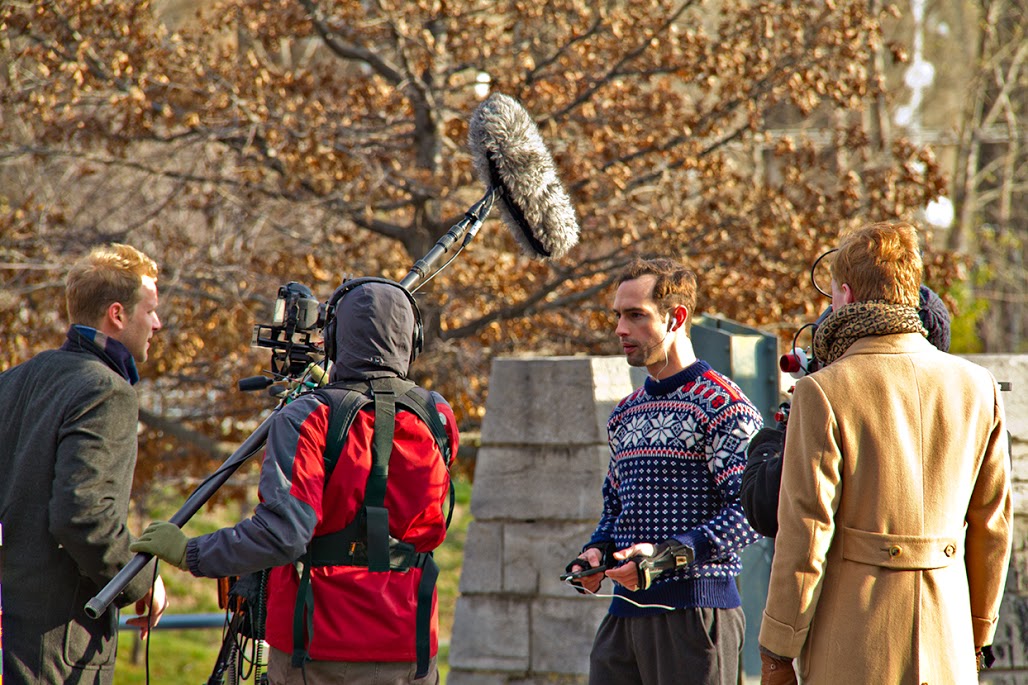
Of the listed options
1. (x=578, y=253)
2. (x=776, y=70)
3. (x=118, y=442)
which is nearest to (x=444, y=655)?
(x=578, y=253)

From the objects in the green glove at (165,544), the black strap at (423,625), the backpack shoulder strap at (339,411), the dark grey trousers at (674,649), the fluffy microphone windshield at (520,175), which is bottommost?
the dark grey trousers at (674,649)

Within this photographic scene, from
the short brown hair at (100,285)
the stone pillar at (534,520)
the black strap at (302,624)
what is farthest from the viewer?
the stone pillar at (534,520)

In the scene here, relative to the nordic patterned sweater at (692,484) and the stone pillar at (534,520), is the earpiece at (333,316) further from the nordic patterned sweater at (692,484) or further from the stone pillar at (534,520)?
the stone pillar at (534,520)

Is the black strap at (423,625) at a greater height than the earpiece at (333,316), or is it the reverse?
the earpiece at (333,316)

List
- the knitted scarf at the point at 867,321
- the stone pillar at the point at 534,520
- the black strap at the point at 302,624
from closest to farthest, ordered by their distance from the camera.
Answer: the knitted scarf at the point at 867,321
the black strap at the point at 302,624
the stone pillar at the point at 534,520

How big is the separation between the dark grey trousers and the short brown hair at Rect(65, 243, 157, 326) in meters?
2.02

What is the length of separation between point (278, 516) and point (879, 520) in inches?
63.2

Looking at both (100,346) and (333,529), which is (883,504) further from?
(100,346)

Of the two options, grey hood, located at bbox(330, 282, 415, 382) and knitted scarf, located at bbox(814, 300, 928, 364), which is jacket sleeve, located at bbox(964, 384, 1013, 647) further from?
grey hood, located at bbox(330, 282, 415, 382)

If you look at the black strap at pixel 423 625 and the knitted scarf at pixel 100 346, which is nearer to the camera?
the black strap at pixel 423 625

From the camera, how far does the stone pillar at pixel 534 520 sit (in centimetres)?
569

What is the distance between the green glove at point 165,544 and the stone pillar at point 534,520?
2.71 meters

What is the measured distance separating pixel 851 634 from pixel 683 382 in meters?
1.16

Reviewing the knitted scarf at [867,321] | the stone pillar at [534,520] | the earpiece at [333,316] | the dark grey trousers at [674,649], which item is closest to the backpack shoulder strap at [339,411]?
the earpiece at [333,316]
